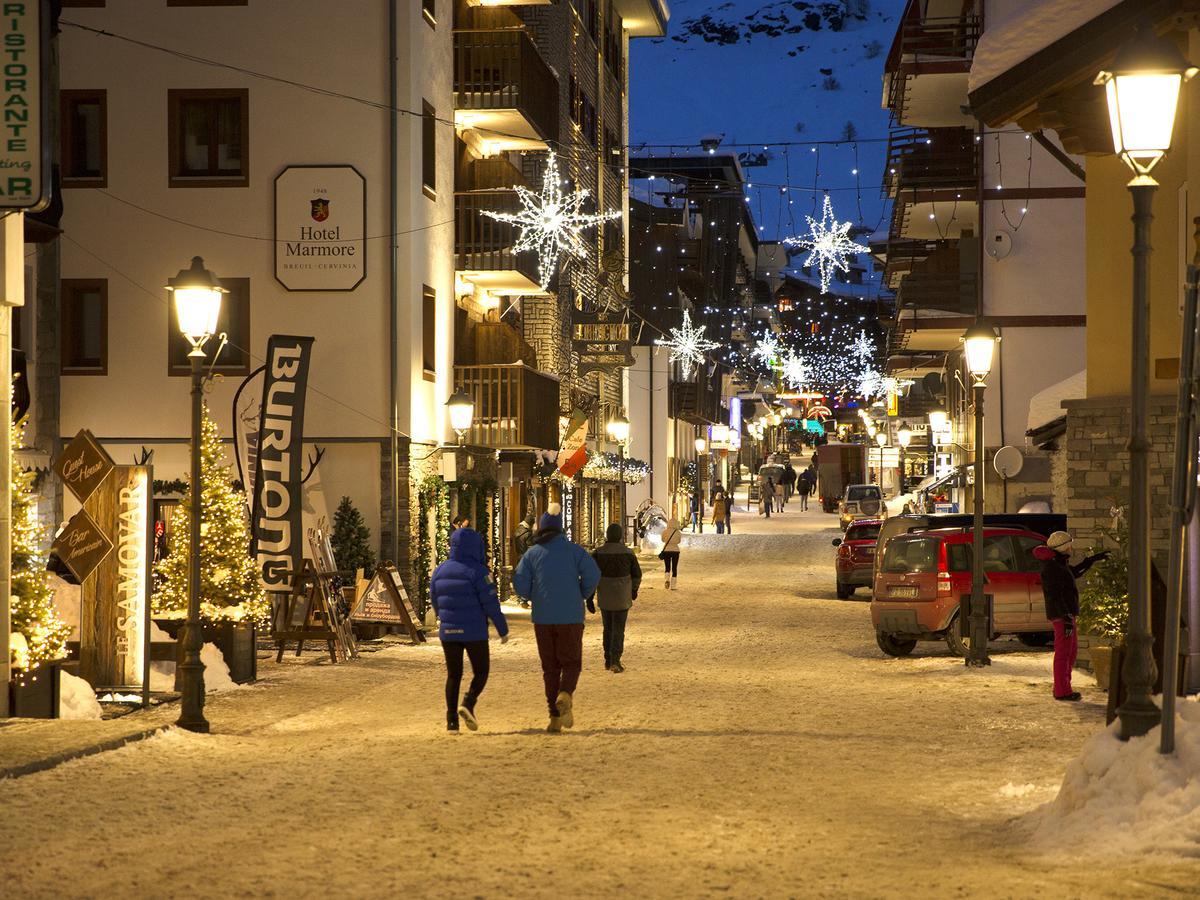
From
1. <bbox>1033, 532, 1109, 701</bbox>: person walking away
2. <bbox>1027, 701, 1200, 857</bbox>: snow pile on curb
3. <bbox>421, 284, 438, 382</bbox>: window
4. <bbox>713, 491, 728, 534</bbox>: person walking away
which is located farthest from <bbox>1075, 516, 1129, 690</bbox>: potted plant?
<bbox>713, 491, 728, 534</bbox>: person walking away

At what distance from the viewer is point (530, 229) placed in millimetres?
35750

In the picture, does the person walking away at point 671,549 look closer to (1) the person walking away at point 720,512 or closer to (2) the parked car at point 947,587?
(2) the parked car at point 947,587

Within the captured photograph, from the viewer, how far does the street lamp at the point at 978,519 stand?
20.6 m

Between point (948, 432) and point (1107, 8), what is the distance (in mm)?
33978

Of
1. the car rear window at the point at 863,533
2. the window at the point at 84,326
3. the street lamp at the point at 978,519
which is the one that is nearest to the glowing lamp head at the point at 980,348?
the street lamp at the point at 978,519

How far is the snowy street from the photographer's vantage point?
8547 millimetres

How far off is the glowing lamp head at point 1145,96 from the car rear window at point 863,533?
25.2 metres

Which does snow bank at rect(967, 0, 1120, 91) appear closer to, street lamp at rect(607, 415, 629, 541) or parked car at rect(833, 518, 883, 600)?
parked car at rect(833, 518, 883, 600)

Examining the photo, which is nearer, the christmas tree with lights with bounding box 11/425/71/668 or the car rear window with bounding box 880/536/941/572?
the christmas tree with lights with bounding box 11/425/71/668

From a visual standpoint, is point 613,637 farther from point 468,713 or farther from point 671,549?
point 671,549

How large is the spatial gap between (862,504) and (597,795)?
48.4 meters

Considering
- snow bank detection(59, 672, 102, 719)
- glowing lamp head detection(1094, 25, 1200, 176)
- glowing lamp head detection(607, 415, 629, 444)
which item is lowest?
snow bank detection(59, 672, 102, 719)

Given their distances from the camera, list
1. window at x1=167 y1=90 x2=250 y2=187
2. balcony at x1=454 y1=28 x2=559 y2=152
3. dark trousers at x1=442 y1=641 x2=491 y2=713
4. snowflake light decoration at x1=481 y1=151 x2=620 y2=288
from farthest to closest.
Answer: snowflake light decoration at x1=481 y1=151 x2=620 y2=288
balcony at x1=454 y1=28 x2=559 y2=152
window at x1=167 y1=90 x2=250 y2=187
dark trousers at x1=442 y1=641 x2=491 y2=713

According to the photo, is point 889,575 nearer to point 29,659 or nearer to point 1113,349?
point 1113,349
